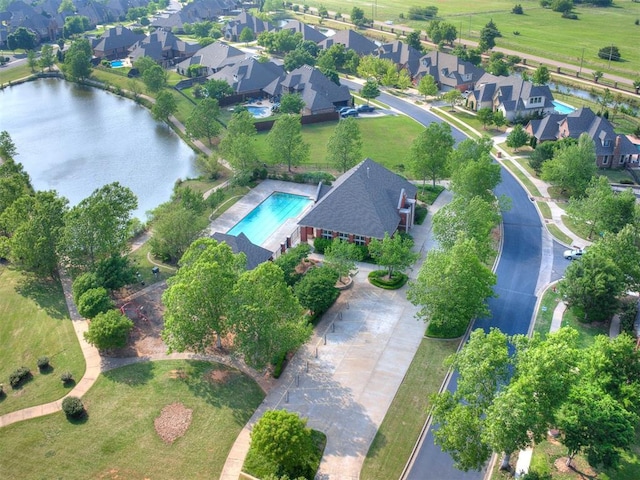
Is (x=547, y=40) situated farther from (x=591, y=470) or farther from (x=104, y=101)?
(x=591, y=470)

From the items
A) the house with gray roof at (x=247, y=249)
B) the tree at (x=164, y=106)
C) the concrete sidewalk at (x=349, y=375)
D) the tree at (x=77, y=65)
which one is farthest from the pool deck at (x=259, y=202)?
the tree at (x=77, y=65)

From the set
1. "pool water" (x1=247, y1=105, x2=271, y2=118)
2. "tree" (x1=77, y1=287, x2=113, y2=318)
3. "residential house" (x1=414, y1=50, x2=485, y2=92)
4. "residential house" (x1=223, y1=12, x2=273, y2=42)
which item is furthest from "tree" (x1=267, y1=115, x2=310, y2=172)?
"residential house" (x1=223, y1=12, x2=273, y2=42)

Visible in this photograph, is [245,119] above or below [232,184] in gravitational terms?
above

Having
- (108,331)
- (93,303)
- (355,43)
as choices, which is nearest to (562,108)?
(355,43)

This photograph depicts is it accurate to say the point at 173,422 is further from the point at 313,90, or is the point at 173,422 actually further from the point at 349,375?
the point at 313,90

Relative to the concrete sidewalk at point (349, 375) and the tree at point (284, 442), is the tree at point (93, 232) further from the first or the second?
the tree at point (284, 442)

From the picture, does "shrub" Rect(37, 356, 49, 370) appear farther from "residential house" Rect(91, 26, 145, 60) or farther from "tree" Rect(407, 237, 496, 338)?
"residential house" Rect(91, 26, 145, 60)

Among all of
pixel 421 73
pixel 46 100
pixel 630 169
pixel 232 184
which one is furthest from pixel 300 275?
pixel 46 100
